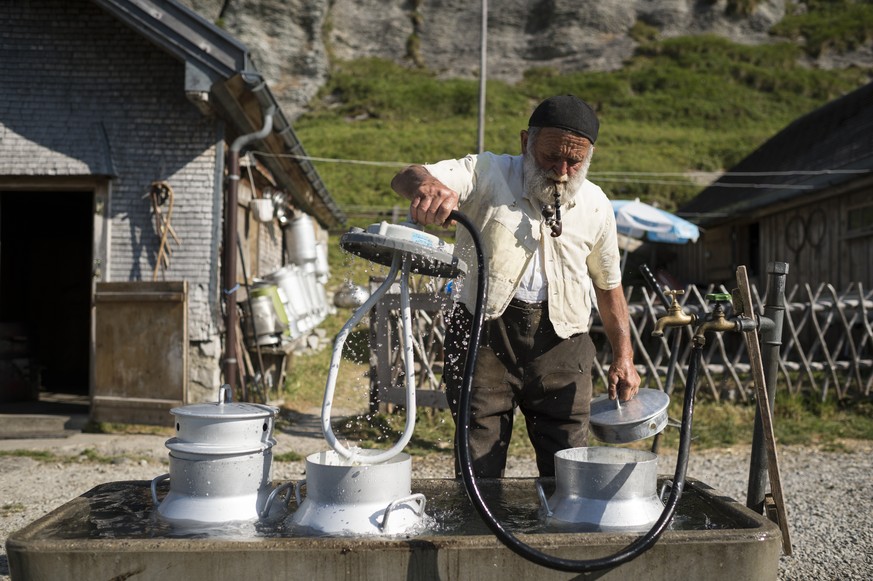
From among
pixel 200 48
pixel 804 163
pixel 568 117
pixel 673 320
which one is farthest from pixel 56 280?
pixel 804 163

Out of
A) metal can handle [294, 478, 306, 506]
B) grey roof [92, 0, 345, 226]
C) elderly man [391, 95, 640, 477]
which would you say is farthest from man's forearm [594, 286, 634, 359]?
grey roof [92, 0, 345, 226]

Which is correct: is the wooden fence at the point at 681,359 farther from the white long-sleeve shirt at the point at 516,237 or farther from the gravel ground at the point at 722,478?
the white long-sleeve shirt at the point at 516,237

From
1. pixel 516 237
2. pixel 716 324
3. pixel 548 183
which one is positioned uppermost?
pixel 548 183

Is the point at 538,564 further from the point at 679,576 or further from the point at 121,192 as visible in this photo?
the point at 121,192

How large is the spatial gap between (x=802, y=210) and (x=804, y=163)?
137 cm

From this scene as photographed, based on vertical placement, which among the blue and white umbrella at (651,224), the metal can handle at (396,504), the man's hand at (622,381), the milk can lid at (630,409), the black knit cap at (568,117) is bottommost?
the metal can handle at (396,504)

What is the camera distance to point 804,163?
40.3 feet

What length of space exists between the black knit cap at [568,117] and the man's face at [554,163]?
0.02 meters

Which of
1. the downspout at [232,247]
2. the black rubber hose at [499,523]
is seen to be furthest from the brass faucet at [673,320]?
the downspout at [232,247]

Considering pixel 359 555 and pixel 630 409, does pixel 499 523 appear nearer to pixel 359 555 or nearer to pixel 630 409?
pixel 359 555

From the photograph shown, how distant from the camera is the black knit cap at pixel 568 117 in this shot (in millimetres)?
2516

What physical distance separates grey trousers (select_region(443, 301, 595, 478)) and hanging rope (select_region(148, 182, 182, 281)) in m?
4.96

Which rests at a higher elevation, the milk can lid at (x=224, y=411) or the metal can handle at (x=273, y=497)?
the milk can lid at (x=224, y=411)

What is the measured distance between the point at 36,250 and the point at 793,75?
36.9 metres
